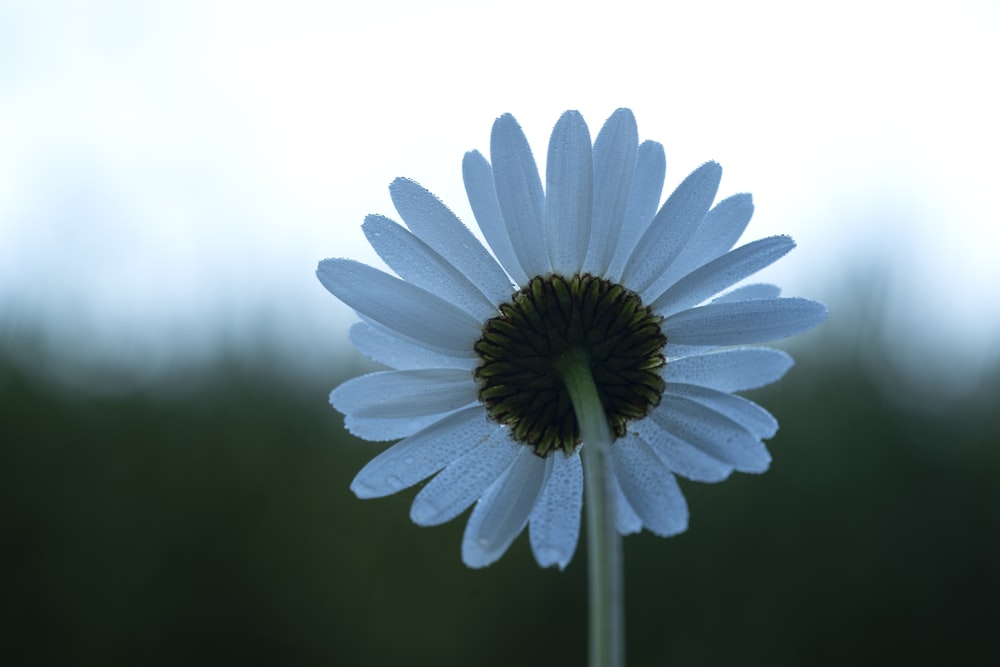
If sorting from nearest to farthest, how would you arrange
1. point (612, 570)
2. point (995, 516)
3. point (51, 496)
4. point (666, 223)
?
point (612, 570) → point (666, 223) → point (51, 496) → point (995, 516)

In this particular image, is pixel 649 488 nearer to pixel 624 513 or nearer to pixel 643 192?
pixel 624 513

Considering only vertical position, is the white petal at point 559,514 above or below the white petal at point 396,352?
below

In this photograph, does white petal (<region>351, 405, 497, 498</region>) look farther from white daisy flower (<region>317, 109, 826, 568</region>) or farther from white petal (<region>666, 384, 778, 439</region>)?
white petal (<region>666, 384, 778, 439</region>)

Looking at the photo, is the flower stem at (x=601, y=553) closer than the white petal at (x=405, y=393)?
Yes

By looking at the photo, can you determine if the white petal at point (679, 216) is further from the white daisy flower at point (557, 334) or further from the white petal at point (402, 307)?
the white petal at point (402, 307)

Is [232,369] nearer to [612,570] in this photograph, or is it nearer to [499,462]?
[499,462]

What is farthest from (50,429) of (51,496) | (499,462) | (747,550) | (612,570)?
(612,570)

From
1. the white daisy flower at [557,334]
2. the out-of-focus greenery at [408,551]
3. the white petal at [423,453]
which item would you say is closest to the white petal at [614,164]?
the white daisy flower at [557,334]
